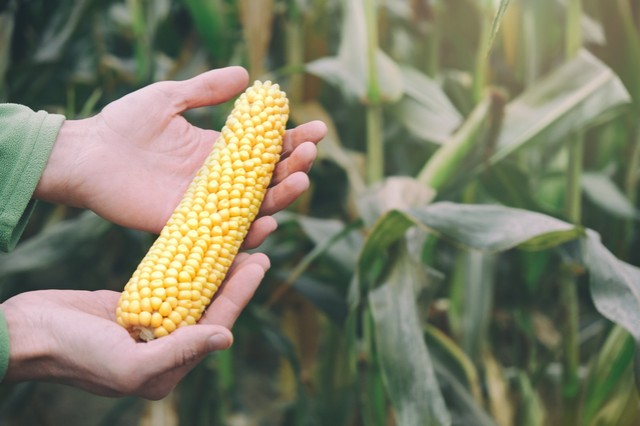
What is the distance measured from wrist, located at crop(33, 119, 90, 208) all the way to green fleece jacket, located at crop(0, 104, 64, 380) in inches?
0.8

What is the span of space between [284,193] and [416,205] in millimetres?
222

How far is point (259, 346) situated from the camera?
1.74m

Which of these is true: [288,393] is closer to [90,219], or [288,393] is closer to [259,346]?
[259,346]

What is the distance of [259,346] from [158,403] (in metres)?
0.74

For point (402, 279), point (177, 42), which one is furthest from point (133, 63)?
point (402, 279)

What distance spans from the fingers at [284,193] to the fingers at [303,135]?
0.24 ft

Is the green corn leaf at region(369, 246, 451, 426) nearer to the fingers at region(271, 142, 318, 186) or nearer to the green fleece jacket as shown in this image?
the fingers at region(271, 142, 318, 186)

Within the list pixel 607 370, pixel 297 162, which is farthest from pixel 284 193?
pixel 607 370

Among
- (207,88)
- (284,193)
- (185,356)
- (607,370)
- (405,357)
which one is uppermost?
(207,88)

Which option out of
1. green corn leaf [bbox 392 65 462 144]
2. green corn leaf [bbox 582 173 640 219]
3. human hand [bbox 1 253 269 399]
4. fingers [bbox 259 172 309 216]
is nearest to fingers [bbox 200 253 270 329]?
human hand [bbox 1 253 269 399]

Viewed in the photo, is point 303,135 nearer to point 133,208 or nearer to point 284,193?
point 284,193

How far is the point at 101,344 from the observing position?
0.52 metres

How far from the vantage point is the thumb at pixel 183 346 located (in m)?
0.51

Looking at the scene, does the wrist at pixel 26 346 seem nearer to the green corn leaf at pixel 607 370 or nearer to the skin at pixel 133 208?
the skin at pixel 133 208
